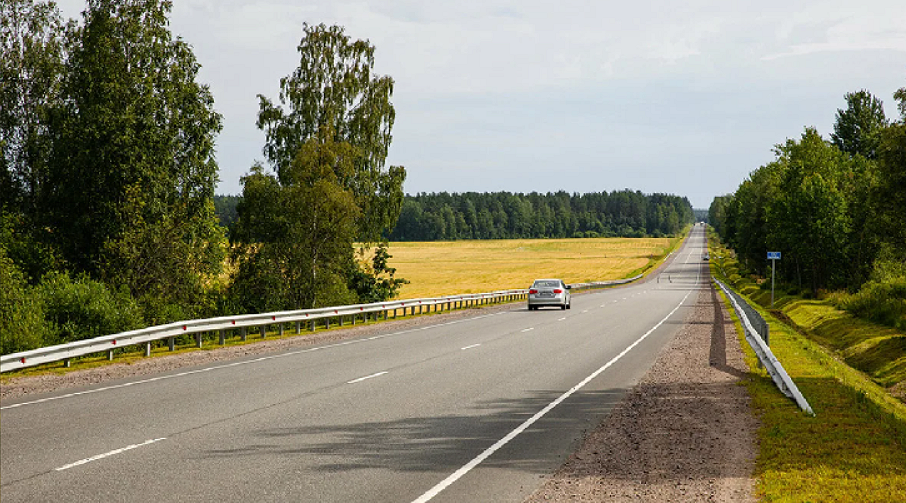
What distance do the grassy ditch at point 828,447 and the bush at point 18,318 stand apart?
14468mm

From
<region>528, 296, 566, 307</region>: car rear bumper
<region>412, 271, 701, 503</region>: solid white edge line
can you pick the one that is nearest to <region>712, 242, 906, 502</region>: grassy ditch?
<region>412, 271, 701, 503</region>: solid white edge line

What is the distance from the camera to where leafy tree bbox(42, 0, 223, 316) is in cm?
2725

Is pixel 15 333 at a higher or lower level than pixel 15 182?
lower

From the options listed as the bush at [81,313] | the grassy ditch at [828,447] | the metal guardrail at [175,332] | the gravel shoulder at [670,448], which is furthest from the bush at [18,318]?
the grassy ditch at [828,447]

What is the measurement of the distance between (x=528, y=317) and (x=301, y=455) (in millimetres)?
26703

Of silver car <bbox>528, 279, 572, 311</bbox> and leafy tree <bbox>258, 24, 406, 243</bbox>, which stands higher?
leafy tree <bbox>258, 24, 406, 243</bbox>

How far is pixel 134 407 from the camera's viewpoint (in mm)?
11547

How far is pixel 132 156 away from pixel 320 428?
2023 cm

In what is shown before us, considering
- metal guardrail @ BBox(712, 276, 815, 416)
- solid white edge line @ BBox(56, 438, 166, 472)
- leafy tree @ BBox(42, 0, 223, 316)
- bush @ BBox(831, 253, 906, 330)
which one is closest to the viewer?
solid white edge line @ BBox(56, 438, 166, 472)

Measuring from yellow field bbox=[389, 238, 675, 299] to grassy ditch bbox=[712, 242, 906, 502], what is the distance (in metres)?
47.6

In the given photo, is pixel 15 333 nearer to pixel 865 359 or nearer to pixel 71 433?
pixel 71 433

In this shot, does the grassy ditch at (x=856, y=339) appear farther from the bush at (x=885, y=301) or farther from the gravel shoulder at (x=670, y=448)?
the gravel shoulder at (x=670, y=448)

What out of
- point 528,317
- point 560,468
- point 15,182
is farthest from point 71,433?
point 528,317

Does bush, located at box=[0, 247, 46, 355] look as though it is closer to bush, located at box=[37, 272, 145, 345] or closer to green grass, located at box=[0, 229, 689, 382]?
bush, located at box=[37, 272, 145, 345]
